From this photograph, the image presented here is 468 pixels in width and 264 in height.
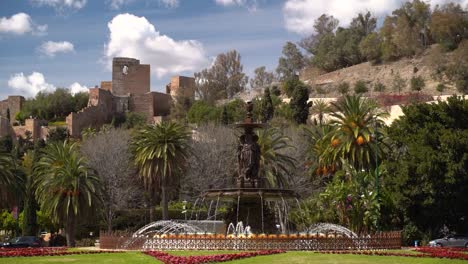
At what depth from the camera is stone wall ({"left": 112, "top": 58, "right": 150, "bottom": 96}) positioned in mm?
124312

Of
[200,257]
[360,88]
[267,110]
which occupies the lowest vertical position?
[200,257]

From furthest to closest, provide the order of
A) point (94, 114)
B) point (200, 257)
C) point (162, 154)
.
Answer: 1. point (94, 114)
2. point (162, 154)
3. point (200, 257)

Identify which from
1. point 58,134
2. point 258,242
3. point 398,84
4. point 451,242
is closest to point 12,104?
point 58,134

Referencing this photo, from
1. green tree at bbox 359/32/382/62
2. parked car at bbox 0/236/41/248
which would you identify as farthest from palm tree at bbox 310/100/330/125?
parked car at bbox 0/236/41/248

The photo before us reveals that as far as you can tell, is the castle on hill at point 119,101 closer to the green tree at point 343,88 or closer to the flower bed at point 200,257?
the green tree at point 343,88

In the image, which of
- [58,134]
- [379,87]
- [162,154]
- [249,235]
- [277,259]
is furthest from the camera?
[379,87]

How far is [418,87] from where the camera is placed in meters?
104

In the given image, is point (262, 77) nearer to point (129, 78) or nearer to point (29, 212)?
point (129, 78)

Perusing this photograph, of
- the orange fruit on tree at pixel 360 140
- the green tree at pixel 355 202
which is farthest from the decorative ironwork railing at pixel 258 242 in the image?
the orange fruit on tree at pixel 360 140

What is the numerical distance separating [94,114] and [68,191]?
58119 mm

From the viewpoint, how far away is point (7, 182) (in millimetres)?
50938

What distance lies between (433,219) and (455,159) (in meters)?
3.50

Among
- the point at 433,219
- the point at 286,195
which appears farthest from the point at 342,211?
the point at 286,195

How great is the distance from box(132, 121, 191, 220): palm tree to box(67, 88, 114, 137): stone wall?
48.4m
